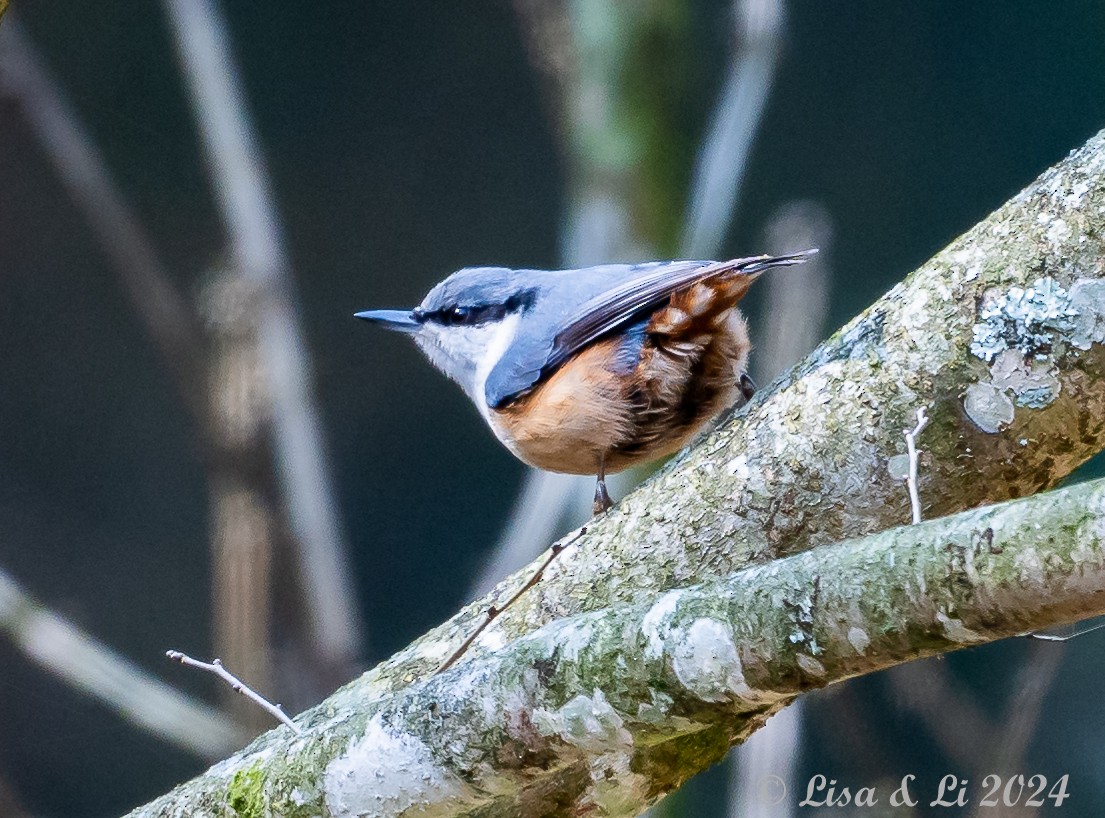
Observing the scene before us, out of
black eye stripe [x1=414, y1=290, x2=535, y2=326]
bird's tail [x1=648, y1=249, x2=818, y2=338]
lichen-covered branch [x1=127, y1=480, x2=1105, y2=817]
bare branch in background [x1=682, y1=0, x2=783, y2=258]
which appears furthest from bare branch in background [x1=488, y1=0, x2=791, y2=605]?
lichen-covered branch [x1=127, y1=480, x2=1105, y2=817]

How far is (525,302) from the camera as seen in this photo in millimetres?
2717

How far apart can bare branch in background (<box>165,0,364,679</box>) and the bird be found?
0.42 m

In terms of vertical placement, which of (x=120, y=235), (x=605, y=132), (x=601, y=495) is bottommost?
(x=601, y=495)

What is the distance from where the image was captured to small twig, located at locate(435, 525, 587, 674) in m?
1.43

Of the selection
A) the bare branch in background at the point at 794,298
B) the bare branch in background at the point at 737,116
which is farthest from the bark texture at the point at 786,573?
the bare branch in background at the point at 737,116

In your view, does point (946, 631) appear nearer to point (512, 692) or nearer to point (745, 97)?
point (512, 692)

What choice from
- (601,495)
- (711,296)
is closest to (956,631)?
(711,296)

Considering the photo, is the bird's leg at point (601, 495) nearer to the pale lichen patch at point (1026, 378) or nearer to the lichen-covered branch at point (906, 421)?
the lichen-covered branch at point (906, 421)

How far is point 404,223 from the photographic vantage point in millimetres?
4078

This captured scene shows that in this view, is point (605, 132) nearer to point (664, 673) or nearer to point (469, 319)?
point (469, 319)

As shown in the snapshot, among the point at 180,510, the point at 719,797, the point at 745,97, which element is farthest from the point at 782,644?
the point at 180,510

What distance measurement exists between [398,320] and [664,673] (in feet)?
6.19

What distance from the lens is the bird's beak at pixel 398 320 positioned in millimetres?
2914

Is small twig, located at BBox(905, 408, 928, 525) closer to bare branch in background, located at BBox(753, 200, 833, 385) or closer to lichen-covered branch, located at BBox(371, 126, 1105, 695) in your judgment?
lichen-covered branch, located at BBox(371, 126, 1105, 695)
